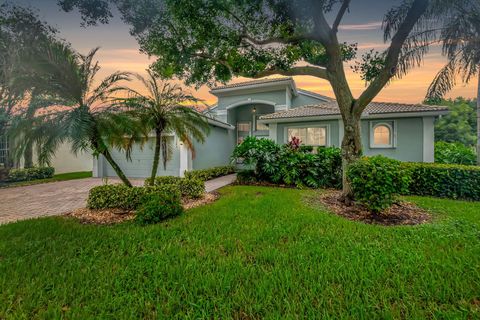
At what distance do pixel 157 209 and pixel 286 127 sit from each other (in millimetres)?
10214

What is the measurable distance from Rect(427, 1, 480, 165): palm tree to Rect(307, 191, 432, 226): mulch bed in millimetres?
6368

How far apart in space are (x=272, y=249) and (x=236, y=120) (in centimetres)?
1565

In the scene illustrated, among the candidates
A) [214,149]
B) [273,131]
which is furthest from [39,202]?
[273,131]

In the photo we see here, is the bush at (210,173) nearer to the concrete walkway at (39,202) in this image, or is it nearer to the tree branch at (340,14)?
the concrete walkway at (39,202)

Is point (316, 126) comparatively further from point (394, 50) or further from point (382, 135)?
point (394, 50)

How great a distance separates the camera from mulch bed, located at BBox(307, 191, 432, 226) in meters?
5.00

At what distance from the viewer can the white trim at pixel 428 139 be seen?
1064cm

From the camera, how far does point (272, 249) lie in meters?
3.44

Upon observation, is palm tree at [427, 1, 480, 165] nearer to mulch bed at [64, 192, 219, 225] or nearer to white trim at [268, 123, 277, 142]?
white trim at [268, 123, 277, 142]

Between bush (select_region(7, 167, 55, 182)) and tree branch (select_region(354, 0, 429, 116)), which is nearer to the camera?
tree branch (select_region(354, 0, 429, 116))

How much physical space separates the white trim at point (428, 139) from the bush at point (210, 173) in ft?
37.4

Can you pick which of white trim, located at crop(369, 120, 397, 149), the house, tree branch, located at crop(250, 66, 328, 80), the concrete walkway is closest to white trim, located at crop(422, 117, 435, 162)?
the house

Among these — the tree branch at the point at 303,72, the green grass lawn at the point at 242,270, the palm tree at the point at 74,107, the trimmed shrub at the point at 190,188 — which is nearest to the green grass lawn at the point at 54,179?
the palm tree at the point at 74,107

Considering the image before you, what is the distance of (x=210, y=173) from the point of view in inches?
491
